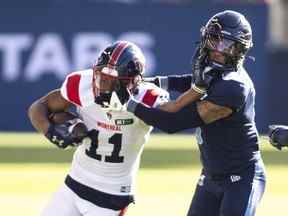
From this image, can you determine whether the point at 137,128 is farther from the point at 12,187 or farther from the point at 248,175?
the point at 12,187

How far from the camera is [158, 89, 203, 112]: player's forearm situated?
6.93 meters

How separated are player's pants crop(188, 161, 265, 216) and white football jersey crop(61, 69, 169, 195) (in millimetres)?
483

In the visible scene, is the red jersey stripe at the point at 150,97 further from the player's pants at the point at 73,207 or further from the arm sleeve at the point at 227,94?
the player's pants at the point at 73,207

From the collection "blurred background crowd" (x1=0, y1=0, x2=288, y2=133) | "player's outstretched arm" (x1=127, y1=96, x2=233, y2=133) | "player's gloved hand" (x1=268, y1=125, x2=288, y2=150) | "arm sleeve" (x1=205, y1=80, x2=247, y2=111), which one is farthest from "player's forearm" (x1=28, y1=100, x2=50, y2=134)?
"blurred background crowd" (x1=0, y1=0, x2=288, y2=133)

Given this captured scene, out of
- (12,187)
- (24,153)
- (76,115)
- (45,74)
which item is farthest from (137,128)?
(45,74)

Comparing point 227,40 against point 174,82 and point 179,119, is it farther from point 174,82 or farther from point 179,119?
point 174,82

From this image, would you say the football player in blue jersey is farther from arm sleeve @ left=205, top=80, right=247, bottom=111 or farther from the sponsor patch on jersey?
the sponsor patch on jersey

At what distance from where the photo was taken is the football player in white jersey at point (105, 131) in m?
6.78

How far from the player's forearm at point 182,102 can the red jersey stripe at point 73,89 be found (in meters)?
0.54

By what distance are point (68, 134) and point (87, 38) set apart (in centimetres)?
1250

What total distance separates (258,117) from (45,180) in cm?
703

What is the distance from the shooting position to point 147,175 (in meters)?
13.8

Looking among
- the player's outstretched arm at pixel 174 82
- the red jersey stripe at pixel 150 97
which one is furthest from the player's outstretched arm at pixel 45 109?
the player's outstretched arm at pixel 174 82

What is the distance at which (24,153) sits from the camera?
16.4 meters
